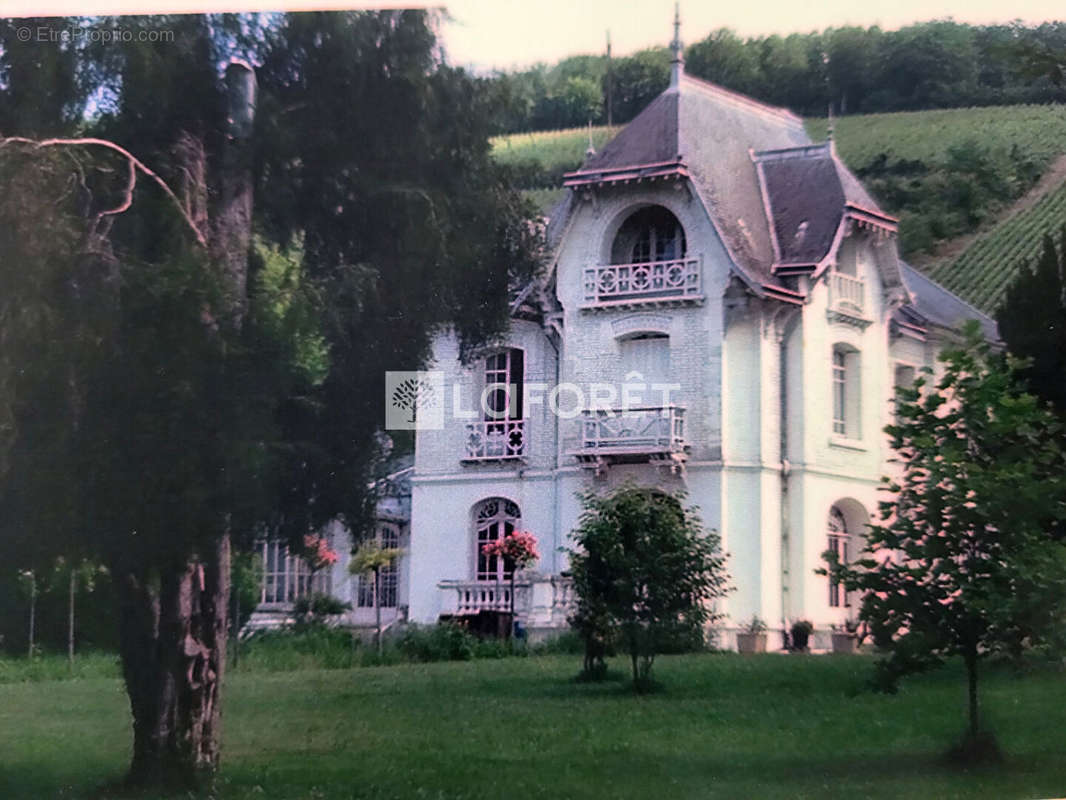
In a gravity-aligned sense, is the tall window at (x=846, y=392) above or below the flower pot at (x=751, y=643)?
above

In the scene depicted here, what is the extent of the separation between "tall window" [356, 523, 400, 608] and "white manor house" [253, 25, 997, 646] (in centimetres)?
2

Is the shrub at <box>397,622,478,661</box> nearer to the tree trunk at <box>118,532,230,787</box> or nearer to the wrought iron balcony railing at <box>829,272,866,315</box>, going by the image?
the tree trunk at <box>118,532,230,787</box>

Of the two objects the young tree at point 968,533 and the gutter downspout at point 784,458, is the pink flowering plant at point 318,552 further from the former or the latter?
the young tree at point 968,533

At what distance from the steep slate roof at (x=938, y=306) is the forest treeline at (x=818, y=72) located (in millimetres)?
1165

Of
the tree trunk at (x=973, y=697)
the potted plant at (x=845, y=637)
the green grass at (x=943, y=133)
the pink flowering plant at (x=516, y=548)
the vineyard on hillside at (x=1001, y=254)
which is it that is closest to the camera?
the tree trunk at (x=973, y=697)

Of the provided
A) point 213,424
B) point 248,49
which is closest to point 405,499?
point 213,424

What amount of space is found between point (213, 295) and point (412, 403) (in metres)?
1.35

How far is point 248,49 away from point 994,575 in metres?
5.35

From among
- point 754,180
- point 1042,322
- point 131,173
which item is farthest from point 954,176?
point 131,173

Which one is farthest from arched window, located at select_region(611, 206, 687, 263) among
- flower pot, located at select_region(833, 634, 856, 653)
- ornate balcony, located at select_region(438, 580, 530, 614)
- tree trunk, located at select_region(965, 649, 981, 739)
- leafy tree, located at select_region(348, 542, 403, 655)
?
tree trunk, located at select_region(965, 649, 981, 739)

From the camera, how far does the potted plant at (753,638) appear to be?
10.6 m

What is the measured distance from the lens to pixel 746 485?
1072cm

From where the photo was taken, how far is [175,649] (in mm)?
10812

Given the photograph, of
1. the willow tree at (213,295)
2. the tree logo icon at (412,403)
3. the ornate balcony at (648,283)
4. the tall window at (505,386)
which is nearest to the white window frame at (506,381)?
the tall window at (505,386)
